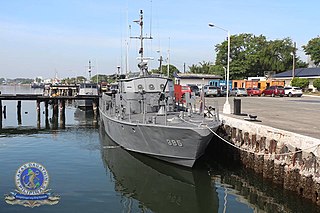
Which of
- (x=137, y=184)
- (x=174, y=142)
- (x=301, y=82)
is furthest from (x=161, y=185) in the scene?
(x=301, y=82)

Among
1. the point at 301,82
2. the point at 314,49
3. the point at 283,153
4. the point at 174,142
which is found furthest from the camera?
the point at 314,49

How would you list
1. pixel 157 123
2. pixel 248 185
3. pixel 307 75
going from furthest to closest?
1. pixel 307 75
2. pixel 157 123
3. pixel 248 185

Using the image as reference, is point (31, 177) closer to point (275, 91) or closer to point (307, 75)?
point (275, 91)

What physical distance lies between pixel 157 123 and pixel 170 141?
1.08 meters

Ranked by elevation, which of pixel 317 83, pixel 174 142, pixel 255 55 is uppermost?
pixel 255 55

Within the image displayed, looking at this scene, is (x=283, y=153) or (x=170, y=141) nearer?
(x=283, y=153)

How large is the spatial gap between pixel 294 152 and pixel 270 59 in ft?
263

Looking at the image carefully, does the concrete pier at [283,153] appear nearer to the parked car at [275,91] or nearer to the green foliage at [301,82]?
the parked car at [275,91]

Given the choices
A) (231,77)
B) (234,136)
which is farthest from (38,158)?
(231,77)

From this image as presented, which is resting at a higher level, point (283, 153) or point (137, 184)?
point (283, 153)

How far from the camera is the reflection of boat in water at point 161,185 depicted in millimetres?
12930

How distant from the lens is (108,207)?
12.2m

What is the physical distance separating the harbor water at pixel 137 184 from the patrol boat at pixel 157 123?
0.94 m

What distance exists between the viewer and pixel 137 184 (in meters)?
15.3
